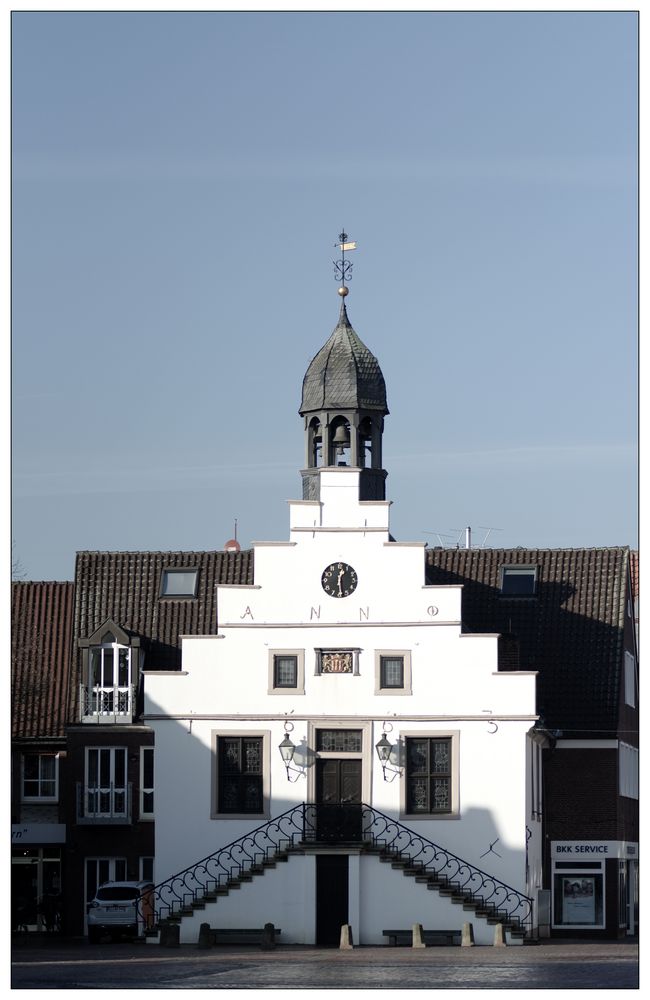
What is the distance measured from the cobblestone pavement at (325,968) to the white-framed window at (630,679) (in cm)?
923

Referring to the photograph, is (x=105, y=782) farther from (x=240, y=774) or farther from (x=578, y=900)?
(x=578, y=900)

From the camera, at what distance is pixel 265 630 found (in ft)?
169

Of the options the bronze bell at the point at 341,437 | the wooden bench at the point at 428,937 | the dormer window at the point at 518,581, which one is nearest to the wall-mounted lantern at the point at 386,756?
the wooden bench at the point at 428,937

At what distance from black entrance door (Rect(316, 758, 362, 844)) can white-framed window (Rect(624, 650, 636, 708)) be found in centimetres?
910

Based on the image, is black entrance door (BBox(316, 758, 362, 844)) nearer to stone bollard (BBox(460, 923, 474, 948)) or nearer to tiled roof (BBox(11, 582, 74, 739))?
stone bollard (BBox(460, 923, 474, 948))

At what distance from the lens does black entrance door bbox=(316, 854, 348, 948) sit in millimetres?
49219

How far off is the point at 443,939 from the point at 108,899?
312 inches

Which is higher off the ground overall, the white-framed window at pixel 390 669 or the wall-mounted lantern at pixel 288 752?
the white-framed window at pixel 390 669

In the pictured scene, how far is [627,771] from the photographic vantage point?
56.9m

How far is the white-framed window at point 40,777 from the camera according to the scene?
57.6m

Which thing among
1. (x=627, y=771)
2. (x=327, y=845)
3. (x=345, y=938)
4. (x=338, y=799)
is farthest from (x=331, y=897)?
(x=627, y=771)

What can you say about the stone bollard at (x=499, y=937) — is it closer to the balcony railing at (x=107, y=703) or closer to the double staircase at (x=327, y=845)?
the double staircase at (x=327, y=845)

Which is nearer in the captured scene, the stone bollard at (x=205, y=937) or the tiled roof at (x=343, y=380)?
the stone bollard at (x=205, y=937)
